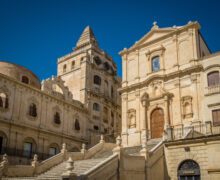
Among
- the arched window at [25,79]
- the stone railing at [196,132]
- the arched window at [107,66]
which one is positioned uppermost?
the arched window at [107,66]

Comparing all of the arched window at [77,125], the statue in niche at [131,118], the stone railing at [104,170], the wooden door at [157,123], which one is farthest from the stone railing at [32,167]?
the arched window at [77,125]

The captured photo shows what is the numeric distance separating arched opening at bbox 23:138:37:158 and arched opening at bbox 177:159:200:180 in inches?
571

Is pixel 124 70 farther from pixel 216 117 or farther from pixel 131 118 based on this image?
pixel 216 117

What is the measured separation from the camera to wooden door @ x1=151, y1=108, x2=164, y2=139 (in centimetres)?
2612

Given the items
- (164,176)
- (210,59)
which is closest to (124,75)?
(210,59)

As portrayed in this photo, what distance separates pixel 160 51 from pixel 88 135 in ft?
45.3

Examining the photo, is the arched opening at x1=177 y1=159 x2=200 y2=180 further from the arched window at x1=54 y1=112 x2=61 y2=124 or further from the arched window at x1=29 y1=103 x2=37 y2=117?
the arched window at x1=54 y1=112 x2=61 y2=124

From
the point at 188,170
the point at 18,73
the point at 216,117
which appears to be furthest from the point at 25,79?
the point at 188,170

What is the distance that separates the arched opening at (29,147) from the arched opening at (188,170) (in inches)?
571

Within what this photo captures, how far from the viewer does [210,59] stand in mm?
24438

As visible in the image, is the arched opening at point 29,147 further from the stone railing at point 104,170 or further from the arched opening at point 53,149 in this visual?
the stone railing at point 104,170

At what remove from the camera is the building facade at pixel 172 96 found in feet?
62.5

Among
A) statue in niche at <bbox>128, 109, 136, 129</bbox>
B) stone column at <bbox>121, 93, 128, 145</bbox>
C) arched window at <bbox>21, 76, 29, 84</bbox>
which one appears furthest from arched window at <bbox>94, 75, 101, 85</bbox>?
statue in niche at <bbox>128, 109, 136, 129</bbox>

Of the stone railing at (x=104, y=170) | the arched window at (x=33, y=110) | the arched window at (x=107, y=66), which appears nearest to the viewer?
the stone railing at (x=104, y=170)
